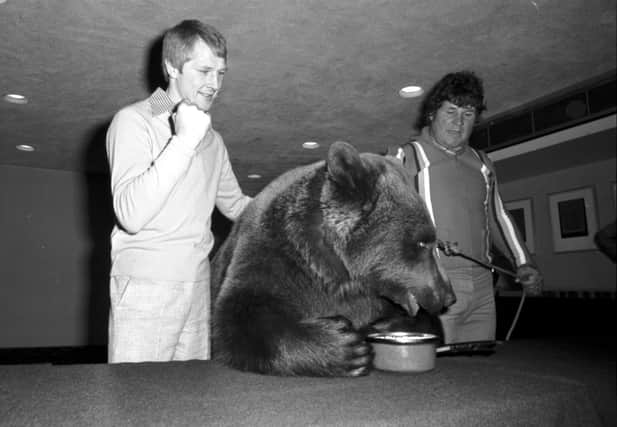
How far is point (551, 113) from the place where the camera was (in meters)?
5.72

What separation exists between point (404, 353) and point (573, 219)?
7577mm

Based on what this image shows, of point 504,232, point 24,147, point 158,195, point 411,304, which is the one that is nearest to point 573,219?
point 504,232

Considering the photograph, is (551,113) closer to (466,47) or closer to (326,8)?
(466,47)

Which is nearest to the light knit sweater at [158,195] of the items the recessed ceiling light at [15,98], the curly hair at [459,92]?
the curly hair at [459,92]

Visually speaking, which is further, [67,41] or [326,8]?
[67,41]

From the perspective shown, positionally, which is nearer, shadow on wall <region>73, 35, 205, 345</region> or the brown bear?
the brown bear

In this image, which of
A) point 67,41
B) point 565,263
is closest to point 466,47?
point 67,41

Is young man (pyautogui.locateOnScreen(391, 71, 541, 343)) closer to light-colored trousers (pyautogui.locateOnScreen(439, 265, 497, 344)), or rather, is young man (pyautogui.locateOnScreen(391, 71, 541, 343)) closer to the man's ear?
light-colored trousers (pyautogui.locateOnScreen(439, 265, 497, 344))

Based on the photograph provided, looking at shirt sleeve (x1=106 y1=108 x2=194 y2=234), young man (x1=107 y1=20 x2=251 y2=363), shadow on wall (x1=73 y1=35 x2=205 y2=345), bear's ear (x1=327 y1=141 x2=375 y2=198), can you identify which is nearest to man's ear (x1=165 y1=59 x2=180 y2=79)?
young man (x1=107 y1=20 x2=251 y2=363)

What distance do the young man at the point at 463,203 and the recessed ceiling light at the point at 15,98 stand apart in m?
5.13

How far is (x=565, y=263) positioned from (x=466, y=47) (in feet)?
15.0

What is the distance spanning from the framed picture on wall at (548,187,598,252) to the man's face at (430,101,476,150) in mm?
5934

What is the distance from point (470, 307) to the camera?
189cm

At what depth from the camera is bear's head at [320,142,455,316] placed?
3.10ft
